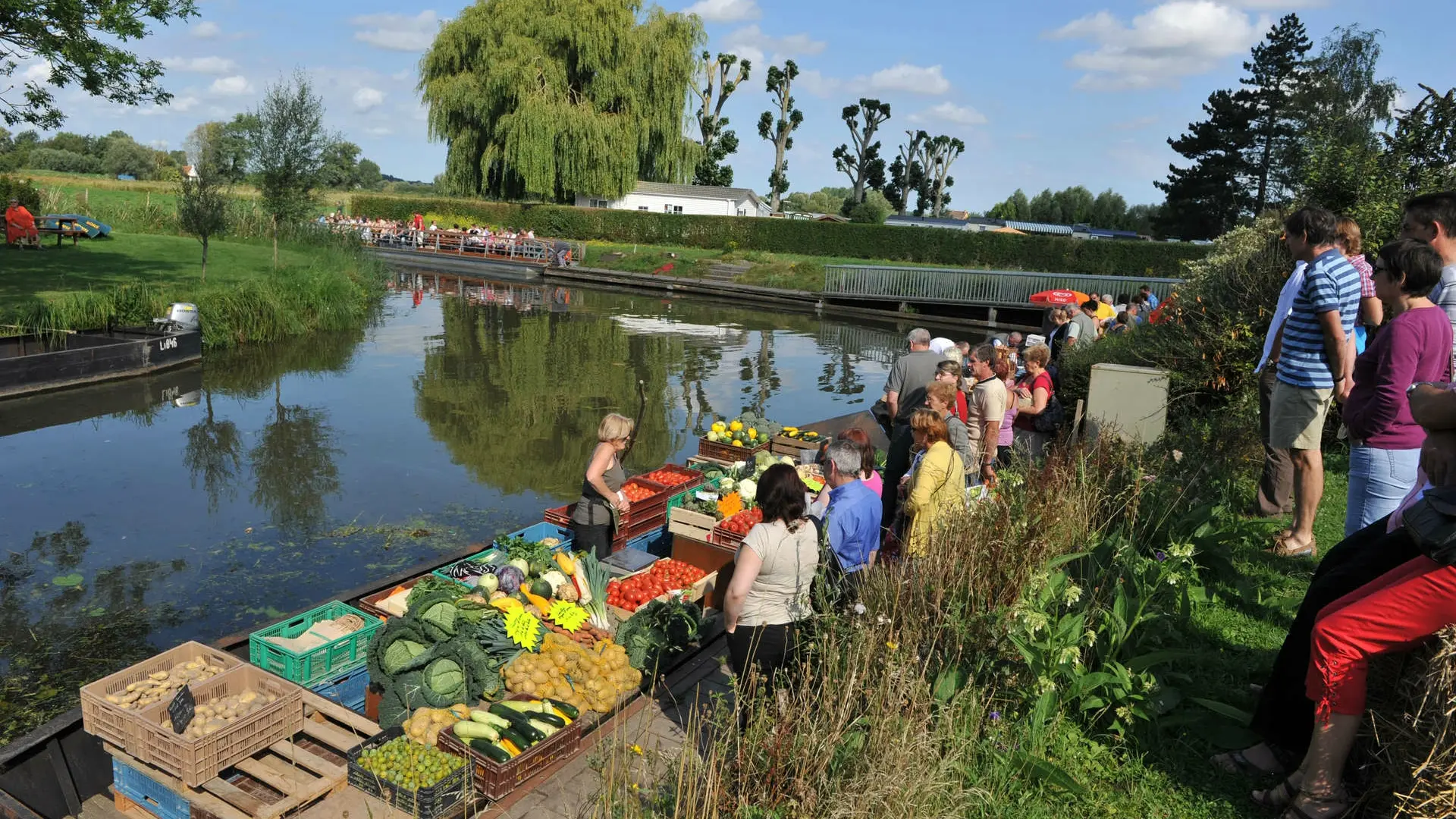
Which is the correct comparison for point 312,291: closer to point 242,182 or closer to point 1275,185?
point 242,182

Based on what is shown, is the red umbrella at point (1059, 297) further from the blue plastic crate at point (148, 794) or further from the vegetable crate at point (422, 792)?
the blue plastic crate at point (148, 794)

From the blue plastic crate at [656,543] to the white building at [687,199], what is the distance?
43.9 meters

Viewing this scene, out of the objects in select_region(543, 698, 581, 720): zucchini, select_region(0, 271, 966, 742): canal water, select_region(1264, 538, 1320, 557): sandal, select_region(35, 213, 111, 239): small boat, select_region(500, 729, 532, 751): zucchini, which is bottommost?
select_region(0, 271, 966, 742): canal water

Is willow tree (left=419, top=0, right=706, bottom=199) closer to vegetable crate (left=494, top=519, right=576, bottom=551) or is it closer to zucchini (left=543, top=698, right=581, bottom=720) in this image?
vegetable crate (left=494, top=519, right=576, bottom=551)

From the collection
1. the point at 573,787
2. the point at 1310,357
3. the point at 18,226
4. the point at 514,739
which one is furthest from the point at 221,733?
the point at 18,226

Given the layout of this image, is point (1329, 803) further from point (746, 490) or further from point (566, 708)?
point (746, 490)

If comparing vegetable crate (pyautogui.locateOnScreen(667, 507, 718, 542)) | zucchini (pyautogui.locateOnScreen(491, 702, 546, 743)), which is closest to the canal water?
vegetable crate (pyautogui.locateOnScreen(667, 507, 718, 542))

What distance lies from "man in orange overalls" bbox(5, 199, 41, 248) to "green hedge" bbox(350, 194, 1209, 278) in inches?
854

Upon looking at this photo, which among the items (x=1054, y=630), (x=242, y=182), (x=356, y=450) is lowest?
(x=356, y=450)

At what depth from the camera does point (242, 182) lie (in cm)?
2441

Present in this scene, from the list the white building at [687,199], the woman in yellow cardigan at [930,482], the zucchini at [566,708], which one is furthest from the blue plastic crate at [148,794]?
the white building at [687,199]

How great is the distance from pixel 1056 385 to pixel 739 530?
5.66 m

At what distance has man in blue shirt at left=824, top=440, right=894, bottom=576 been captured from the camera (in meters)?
5.04

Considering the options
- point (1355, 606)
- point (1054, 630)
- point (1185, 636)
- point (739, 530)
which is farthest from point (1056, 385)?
point (1355, 606)
